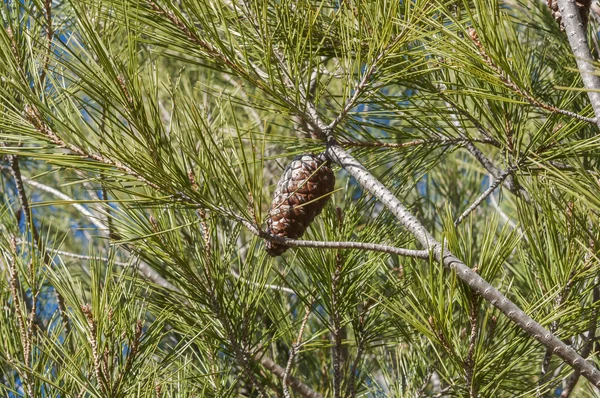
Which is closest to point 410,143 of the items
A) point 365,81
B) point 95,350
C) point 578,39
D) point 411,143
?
point 411,143

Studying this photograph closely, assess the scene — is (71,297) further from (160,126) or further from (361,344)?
(361,344)

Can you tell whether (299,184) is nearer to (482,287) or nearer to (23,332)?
(482,287)

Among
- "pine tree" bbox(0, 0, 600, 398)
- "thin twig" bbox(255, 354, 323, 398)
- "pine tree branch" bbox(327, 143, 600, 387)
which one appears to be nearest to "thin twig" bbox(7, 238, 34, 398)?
"pine tree" bbox(0, 0, 600, 398)

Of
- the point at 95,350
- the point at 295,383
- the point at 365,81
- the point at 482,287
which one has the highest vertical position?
the point at 365,81

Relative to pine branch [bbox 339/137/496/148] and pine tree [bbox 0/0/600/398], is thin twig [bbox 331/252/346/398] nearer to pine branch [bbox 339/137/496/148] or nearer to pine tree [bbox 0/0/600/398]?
pine tree [bbox 0/0/600/398]

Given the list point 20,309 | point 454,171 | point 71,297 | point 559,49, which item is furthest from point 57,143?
A: point 454,171

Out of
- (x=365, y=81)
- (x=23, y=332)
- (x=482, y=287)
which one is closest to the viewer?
(x=482, y=287)
